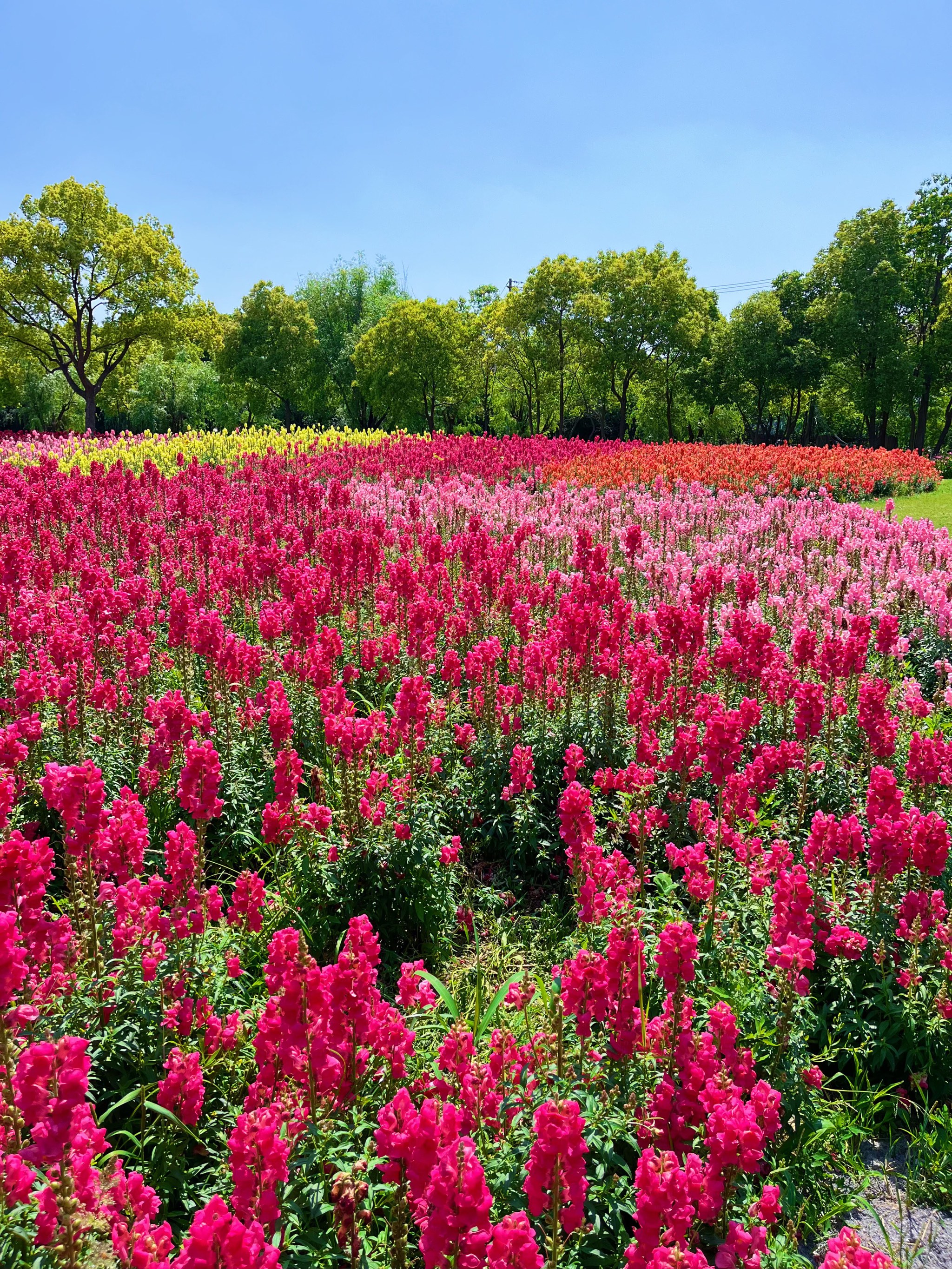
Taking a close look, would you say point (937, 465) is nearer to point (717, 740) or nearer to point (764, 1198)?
point (717, 740)

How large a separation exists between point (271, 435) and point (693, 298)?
128 feet

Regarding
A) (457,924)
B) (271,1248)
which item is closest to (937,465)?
(457,924)

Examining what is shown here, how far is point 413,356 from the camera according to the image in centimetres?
4925

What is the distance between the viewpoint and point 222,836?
5.43m

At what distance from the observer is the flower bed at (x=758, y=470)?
791 inches

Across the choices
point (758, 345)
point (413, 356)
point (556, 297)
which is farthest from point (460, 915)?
point (758, 345)

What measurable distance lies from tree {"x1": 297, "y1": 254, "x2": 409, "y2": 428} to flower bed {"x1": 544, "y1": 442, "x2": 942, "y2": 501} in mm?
43058

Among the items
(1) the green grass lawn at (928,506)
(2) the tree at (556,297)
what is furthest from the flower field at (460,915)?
(2) the tree at (556,297)

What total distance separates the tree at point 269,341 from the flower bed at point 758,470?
33930 mm

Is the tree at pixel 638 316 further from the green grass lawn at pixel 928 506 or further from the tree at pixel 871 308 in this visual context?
the green grass lawn at pixel 928 506

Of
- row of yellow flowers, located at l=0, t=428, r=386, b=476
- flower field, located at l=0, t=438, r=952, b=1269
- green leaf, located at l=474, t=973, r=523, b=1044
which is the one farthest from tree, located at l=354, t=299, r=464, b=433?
green leaf, located at l=474, t=973, r=523, b=1044

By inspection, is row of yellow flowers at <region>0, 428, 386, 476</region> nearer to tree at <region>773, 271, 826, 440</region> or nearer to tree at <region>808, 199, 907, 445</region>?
tree at <region>808, 199, 907, 445</region>

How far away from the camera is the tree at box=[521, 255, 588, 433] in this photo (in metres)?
45.2

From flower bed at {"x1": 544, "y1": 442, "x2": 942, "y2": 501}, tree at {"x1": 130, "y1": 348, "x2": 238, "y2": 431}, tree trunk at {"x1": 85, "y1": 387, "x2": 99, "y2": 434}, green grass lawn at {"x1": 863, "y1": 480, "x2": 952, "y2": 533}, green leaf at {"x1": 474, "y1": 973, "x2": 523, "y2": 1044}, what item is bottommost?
green leaf at {"x1": 474, "y1": 973, "x2": 523, "y2": 1044}
